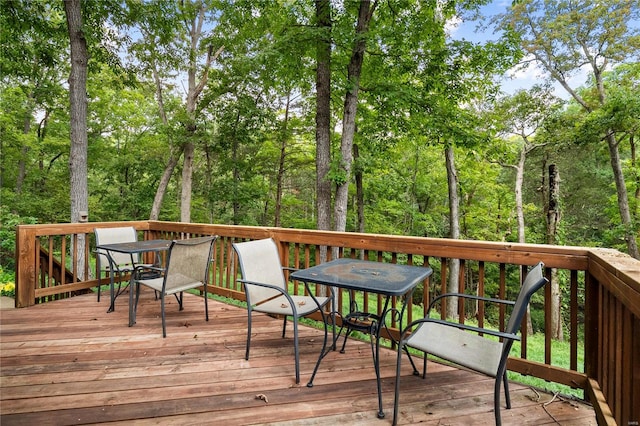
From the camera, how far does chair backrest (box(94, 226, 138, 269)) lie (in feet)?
12.9

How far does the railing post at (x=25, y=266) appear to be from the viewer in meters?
3.69

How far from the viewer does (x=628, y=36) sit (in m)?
9.35

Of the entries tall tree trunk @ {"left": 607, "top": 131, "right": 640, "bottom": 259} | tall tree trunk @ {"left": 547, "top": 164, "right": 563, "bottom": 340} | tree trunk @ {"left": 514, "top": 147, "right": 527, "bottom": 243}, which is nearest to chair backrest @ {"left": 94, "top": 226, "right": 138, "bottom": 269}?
tall tree trunk @ {"left": 547, "top": 164, "right": 563, "bottom": 340}

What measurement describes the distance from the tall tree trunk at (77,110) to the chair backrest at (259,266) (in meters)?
4.20

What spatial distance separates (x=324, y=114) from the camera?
6102 mm

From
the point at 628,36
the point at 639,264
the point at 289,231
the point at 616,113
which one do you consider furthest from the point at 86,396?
the point at 628,36

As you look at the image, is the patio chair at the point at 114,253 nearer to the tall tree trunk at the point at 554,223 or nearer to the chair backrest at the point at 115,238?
the chair backrest at the point at 115,238

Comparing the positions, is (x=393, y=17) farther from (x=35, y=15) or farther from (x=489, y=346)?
(x=35, y=15)

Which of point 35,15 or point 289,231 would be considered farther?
point 35,15

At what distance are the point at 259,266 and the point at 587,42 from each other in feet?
41.6

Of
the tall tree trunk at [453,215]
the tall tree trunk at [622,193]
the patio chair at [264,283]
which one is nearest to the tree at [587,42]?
the tall tree trunk at [622,193]

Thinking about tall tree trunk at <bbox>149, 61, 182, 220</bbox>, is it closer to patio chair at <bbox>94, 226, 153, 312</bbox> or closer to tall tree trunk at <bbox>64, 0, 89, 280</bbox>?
tall tree trunk at <bbox>64, 0, 89, 280</bbox>

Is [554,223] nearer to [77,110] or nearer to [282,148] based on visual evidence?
[282,148]

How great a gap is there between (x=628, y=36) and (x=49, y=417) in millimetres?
14249
